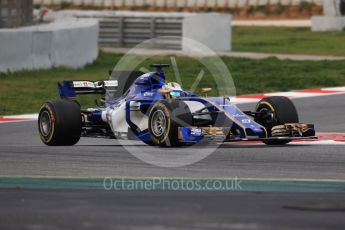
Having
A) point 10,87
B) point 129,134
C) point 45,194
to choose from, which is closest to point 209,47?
point 10,87

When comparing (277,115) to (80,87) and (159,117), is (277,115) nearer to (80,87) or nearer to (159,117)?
(159,117)

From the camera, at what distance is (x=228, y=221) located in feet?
26.9

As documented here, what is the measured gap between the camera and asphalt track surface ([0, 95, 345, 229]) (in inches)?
323

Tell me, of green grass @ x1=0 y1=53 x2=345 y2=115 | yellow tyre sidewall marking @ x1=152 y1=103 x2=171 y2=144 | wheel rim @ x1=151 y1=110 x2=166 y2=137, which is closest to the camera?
yellow tyre sidewall marking @ x1=152 y1=103 x2=171 y2=144

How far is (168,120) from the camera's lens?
13.2 metres

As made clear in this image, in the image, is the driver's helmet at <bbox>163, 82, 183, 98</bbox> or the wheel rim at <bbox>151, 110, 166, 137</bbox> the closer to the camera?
the wheel rim at <bbox>151, 110, 166, 137</bbox>

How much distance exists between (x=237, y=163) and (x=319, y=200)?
2.84 metres

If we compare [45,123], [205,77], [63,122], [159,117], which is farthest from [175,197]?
[205,77]

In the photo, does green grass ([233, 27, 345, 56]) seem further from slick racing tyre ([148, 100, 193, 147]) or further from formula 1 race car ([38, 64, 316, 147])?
slick racing tyre ([148, 100, 193, 147])

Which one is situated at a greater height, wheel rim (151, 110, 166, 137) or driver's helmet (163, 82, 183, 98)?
driver's helmet (163, 82, 183, 98)

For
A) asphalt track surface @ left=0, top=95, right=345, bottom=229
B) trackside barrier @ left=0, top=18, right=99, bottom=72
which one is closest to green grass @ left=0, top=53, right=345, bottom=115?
trackside barrier @ left=0, top=18, right=99, bottom=72

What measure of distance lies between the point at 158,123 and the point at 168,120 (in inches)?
14.3

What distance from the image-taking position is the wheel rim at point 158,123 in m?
13.4

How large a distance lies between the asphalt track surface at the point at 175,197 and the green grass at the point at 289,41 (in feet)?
68.7
